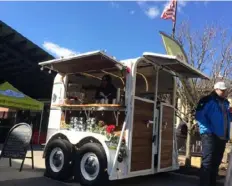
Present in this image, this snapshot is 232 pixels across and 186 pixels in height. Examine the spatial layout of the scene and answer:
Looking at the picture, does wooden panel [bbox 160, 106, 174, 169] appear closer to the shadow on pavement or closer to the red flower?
the red flower

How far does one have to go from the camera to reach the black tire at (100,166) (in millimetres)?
5655

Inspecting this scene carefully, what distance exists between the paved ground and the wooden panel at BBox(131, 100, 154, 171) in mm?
465

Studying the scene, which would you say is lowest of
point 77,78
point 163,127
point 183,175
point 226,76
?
point 183,175

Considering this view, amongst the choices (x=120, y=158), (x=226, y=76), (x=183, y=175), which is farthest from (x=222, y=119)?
(x=226, y=76)

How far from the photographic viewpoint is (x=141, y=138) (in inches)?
249

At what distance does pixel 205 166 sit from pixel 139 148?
5.03 ft

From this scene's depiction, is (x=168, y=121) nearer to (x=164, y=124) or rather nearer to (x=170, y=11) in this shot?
(x=164, y=124)

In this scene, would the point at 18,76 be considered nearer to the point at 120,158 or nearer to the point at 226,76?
the point at 226,76

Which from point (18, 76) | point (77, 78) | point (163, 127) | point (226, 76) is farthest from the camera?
point (18, 76)

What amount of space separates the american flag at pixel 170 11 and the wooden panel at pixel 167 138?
5.35 metres

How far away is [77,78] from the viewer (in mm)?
7840

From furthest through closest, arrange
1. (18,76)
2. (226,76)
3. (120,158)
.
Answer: (18,76) < (226,76) < (120,158)

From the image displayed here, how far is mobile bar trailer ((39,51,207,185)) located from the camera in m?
5.92

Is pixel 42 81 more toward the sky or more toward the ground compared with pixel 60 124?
more toward the sky
